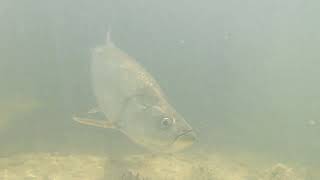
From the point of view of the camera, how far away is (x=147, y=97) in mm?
3646

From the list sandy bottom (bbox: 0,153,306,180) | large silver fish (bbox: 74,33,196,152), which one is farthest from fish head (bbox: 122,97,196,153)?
sandy bottom (bbox: 0,153,306,180)

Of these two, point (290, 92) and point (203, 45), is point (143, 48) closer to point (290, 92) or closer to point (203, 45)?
point (203, 45)

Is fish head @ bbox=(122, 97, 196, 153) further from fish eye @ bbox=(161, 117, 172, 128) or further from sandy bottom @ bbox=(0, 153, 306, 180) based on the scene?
sandy bottom @ bbox=(0, 153, 306, 180)

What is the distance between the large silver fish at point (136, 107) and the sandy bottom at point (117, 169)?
13.0ft

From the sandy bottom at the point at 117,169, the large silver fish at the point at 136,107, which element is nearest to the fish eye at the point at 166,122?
the large silver fish at the point at 136,107

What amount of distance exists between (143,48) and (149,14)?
8811mm

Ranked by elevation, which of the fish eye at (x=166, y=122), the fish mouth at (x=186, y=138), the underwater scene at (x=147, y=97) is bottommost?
the underwater scene at (x=147, y=97)

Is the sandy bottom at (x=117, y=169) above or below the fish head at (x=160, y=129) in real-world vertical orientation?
below

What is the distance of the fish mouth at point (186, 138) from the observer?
3292 millimetres

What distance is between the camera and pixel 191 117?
14.0m

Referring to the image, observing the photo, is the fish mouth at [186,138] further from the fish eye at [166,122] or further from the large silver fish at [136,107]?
the fish eye at [166,122]

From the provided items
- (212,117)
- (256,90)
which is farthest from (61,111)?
(256,90)

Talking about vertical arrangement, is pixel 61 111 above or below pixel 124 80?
below

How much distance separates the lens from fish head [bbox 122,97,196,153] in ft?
11.0
